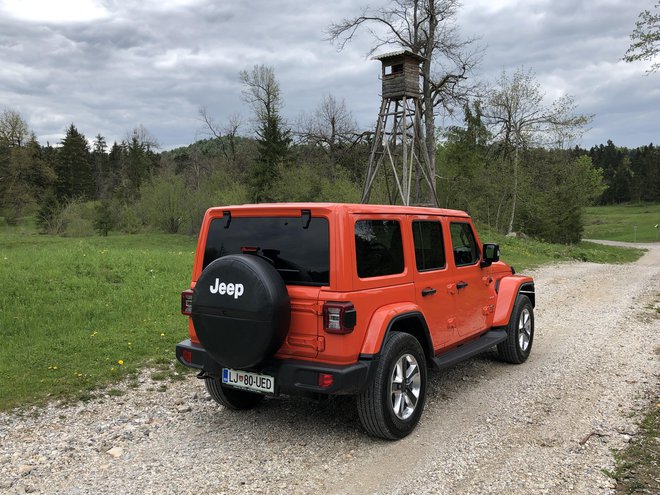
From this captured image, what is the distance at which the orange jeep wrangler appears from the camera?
3793mm

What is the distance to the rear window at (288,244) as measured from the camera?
394 cm

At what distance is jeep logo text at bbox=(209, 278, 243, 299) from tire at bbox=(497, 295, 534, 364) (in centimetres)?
386

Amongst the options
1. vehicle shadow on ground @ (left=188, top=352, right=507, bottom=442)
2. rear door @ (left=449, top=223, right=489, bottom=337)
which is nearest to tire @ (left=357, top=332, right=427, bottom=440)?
vehicle shadow on ground @ (left=188, top=352, right=507, bottom=442)

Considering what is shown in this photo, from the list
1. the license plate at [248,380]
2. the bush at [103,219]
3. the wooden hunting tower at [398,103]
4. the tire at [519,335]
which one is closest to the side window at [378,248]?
the license plate at [248,380]

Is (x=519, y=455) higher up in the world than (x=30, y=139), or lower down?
lower down

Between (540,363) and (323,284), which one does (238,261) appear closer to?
(323,284)

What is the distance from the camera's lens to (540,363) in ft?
21.5

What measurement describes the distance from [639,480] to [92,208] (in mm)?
50127

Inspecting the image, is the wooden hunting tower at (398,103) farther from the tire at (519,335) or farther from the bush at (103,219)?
the bush at (103,219)

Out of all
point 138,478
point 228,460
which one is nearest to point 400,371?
point 228,460

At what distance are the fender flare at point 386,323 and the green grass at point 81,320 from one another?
3322 mm

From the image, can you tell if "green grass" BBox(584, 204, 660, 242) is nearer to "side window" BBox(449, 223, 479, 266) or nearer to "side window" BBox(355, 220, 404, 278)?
"side window" BBox(449, 223, 479, 266)

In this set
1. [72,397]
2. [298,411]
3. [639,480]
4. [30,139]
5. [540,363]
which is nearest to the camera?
[639,480]

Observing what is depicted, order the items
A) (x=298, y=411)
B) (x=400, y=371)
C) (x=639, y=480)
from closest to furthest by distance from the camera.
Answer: (x=639, y=480) → (x=400, y=371) → (x=298, y=411)
